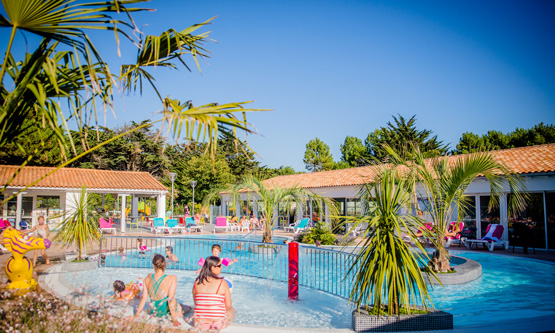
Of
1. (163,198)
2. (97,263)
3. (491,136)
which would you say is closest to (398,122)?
(491,136)

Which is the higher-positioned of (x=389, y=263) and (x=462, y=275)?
(x=389, y=263)

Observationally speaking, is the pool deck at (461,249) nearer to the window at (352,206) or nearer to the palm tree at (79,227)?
the palm tree at (79,227)

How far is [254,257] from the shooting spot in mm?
13898

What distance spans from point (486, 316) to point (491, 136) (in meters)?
51.4

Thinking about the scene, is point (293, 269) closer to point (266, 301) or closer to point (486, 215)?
point (266, 301)

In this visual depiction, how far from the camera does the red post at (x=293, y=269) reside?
7.68 metres

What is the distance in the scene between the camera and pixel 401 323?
5.23 metres

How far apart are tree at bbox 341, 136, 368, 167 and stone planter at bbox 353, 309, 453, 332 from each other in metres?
59.0

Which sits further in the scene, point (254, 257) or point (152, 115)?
point (254, 257)

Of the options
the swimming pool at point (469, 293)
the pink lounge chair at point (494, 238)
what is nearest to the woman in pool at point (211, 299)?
the swimming pool at point (469, 293)

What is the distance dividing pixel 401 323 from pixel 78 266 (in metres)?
8.68

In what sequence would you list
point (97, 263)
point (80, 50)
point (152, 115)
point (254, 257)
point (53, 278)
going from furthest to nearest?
point (254, 257) → point (97, 263) → point (53, 278) → point (80, 50) → point (152, 115)

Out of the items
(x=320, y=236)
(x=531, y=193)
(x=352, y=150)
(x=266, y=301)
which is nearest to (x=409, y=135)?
(x=352, y=150)

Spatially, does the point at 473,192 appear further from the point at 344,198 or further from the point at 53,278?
the point at 53,278
